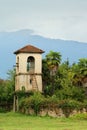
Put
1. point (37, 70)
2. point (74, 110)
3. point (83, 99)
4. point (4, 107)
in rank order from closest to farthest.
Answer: point (74, 110), point (83, 99), point (37, 70), point (4, 107)

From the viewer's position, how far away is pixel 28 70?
82.6m

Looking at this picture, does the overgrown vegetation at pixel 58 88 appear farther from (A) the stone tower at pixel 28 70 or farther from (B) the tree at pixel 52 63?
(A) the stone tower at pixel 28 70

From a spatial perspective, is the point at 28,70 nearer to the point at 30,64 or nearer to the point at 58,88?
the point at 30,64

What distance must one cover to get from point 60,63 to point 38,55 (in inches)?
168

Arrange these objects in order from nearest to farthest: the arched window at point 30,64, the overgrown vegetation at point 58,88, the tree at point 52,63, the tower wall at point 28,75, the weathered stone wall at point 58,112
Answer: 1. the weathered stone wall at point 58,112
2. the overgrown vegetation at point 58,88
3. the tower wall at point 28,75
4. the tree at point 52,63
5. the arched window at point 30,64

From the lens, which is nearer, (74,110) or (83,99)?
(74,110)

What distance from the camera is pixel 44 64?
83938mm

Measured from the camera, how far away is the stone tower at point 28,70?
266 feet

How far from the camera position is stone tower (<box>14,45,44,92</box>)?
81125 mm

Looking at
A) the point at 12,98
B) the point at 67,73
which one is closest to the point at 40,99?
the point at 67,73

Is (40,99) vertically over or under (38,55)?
under

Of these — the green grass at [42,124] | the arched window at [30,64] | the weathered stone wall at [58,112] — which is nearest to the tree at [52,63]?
the arched window at [30,64]

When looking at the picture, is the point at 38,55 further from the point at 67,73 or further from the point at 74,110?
the point at 74,110

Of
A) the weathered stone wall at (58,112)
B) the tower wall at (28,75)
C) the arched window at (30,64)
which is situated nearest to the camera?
the weathered stone wall at (58,112)
